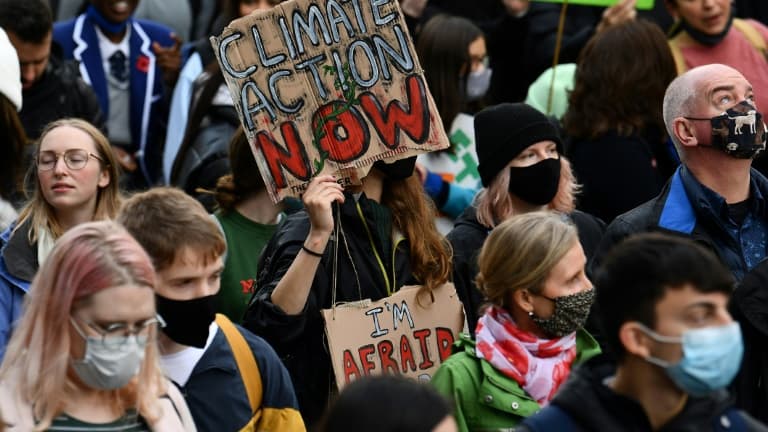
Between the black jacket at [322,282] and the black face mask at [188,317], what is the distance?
0.63m

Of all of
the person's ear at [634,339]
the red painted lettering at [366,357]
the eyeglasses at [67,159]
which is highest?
the person's ear at [634,339]

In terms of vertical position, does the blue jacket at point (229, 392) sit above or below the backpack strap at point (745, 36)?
above

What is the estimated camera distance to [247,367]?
5.18m

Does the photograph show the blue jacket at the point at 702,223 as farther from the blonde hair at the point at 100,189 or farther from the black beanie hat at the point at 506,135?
the blonde hair at the point at 100,189

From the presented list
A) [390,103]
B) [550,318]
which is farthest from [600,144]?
[550,318]

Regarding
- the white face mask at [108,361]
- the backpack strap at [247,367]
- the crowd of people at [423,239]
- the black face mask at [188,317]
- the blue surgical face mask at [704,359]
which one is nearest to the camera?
the blue surgical face mask at [704,359]

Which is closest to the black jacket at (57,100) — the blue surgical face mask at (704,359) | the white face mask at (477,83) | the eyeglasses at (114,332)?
the white face mask at (477,83)

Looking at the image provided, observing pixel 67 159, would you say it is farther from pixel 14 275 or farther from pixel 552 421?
pixel 552 421

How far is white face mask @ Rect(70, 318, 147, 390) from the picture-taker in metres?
4.41

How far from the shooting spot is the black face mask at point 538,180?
21.4 feet

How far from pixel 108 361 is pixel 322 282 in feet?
5.09

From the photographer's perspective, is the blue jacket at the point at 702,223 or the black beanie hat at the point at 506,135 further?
the black beanie hat at the point at 506,135

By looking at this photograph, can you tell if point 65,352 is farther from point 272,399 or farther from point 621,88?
point 621,88

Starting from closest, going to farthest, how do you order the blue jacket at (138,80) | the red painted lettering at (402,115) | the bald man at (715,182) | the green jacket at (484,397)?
the green jacket at (484,397), the bald man at (715,182), the red painted lettering at (402,115), the blue jacket at (138,80)
